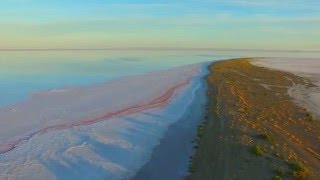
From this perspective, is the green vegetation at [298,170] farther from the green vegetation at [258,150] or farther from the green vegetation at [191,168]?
the green vegetation at [191,168]

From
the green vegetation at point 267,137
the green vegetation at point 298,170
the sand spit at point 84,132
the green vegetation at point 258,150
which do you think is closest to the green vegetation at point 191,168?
the sand spit at point 84,132

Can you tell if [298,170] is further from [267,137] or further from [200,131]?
[200,131]

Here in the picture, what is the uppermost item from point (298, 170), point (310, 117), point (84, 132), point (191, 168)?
point (298, 170)

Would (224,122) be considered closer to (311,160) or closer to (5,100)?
(311,160)

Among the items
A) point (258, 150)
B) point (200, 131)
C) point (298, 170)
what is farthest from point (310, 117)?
point (298, 170)

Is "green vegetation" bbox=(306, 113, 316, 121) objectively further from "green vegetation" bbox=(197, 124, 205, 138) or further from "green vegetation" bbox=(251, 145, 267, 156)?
"green vegetation" bbox=(251, 145, 267, 156)

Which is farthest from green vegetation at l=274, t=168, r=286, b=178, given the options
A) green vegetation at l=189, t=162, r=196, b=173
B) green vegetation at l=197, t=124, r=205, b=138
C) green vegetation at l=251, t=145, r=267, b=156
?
green vegetation at l=197, t=124, r=205, b=138
